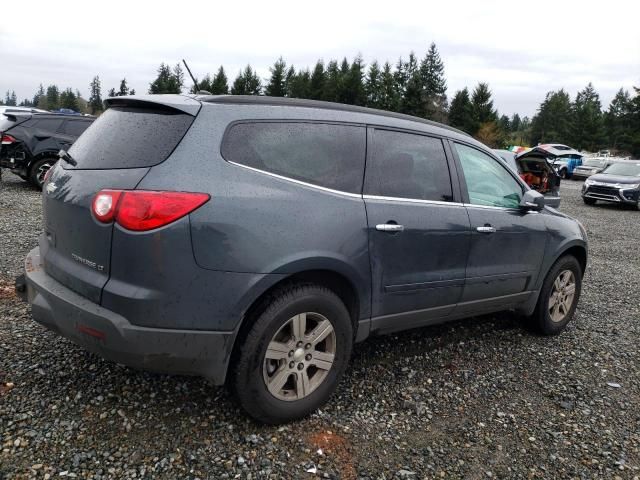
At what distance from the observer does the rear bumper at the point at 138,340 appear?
241cm

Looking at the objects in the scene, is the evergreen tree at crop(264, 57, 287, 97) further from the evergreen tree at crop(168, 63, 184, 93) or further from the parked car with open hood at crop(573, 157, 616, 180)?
the parked car with open hood at crop(573, 157, 616, 180)

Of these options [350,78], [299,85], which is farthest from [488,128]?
[299,85]

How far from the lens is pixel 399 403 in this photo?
325cm

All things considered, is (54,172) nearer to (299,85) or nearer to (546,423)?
Result: (546,423)

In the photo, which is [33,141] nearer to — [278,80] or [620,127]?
[278,80]

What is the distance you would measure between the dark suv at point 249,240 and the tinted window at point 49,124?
958 cm

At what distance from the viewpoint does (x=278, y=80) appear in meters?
62.4

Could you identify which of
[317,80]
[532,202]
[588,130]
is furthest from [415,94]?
[532,202]

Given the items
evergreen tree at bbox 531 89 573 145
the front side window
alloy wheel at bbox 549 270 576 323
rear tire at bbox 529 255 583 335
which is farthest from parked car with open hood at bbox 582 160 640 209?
evergreen tree at bbox 531 89 573 145

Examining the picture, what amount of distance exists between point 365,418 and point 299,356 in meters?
0.60

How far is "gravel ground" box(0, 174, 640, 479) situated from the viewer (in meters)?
2.54

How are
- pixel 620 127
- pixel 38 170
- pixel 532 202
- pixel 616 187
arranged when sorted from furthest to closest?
pixel 620 127
pixel 616 187
pixel 38 170
pixel 532 202

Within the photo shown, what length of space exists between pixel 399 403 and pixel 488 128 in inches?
2164

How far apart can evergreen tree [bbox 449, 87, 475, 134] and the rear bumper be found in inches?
2286
